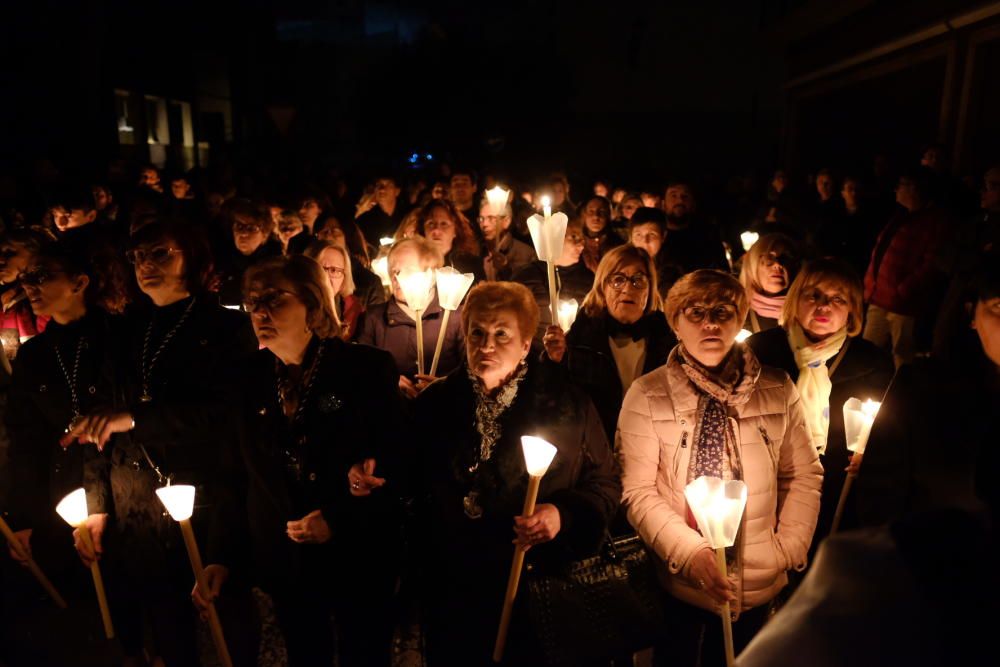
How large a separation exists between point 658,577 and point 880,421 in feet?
3.43

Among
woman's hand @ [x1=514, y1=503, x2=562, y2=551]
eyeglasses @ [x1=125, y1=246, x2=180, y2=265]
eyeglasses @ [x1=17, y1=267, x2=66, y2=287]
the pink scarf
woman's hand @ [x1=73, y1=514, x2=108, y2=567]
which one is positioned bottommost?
woman's hand @ [x1=73, y1=514, x2=108, y2=567]

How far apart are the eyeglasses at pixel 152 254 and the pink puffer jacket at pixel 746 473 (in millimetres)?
1957

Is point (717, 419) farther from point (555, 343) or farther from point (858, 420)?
point (555, 343)

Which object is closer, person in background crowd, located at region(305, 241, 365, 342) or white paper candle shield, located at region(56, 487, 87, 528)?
white paper candle shield, located at region(56, 487, 87, 528)

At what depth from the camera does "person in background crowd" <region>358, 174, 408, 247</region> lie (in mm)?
8141

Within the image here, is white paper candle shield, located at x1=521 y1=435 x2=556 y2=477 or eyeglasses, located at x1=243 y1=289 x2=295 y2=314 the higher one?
eyeglasses, located at x1=243 y1=289 x2=295 y2=314

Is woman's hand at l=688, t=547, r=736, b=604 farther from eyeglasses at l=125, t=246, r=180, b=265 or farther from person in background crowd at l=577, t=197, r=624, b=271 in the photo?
person in background crowd at l=577, t=197, r=624, b=271

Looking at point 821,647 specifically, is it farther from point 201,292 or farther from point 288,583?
point 201,292

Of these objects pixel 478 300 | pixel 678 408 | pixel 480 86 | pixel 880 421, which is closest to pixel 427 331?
pixel 478 300

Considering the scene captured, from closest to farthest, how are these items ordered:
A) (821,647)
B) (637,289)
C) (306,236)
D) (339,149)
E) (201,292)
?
(821,647)
(201,292)
(637,289)
(306,236)
(339,149)

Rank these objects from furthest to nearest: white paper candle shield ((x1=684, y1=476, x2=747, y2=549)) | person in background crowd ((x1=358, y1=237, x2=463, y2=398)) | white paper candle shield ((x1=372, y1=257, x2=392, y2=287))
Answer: white paper candle shield ((x1=372, y1=257, x2=392, y2=287)) < person in background crowd ((x1=358, y1=237, x2=463, y2=398)) < white paper candle shield ((x1=684, y1=476, x2=747, y2=549))

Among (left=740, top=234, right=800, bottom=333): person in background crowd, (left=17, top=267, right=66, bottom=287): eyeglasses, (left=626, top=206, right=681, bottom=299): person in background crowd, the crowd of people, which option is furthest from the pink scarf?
(left=17, top=267, right=66, bottom=287): eyeglasses

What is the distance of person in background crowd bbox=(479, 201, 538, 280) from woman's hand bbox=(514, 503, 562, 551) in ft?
13.3

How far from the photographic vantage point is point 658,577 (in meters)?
2.76
